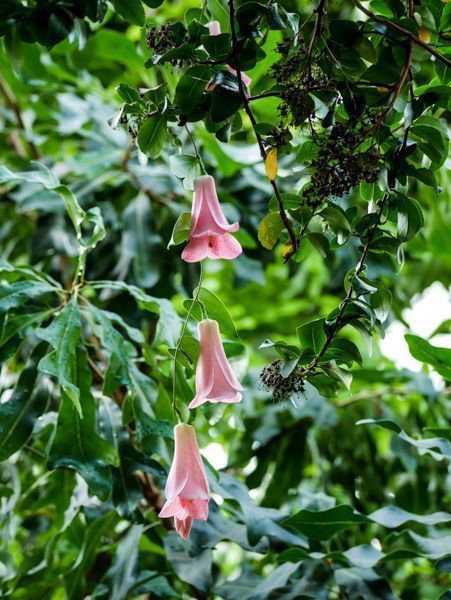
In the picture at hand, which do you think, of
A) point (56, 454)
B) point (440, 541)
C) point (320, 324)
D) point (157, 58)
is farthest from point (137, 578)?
point (157, 58)

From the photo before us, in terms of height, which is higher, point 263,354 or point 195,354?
point 195,354

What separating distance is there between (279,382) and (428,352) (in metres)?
0.31

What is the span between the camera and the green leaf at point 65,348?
0.88 metres

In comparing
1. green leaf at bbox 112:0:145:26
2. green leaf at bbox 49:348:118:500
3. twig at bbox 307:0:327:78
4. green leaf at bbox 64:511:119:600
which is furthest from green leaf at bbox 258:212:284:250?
green leaf at bbox 64:511:119:600

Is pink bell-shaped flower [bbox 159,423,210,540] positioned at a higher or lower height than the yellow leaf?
lower

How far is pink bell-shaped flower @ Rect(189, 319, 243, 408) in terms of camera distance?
2.32ft

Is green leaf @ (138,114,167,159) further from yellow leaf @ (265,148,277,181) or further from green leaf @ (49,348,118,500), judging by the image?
green leaf @ (49,348,118,500)

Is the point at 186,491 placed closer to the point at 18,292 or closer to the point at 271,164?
the point at 271,164

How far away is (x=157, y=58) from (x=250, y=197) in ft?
3.23

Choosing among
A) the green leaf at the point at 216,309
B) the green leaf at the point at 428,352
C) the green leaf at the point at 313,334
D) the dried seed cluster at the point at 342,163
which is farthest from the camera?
the green leaf at the point at 428,352

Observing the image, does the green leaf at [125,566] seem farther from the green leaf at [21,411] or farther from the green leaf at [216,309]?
the green leaf at [216,309]

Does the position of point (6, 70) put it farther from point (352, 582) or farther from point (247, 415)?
point (352, 582)

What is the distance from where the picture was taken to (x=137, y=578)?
3.68 ft

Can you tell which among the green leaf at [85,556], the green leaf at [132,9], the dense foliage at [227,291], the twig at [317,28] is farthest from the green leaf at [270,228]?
the green leaf at [85,556]
